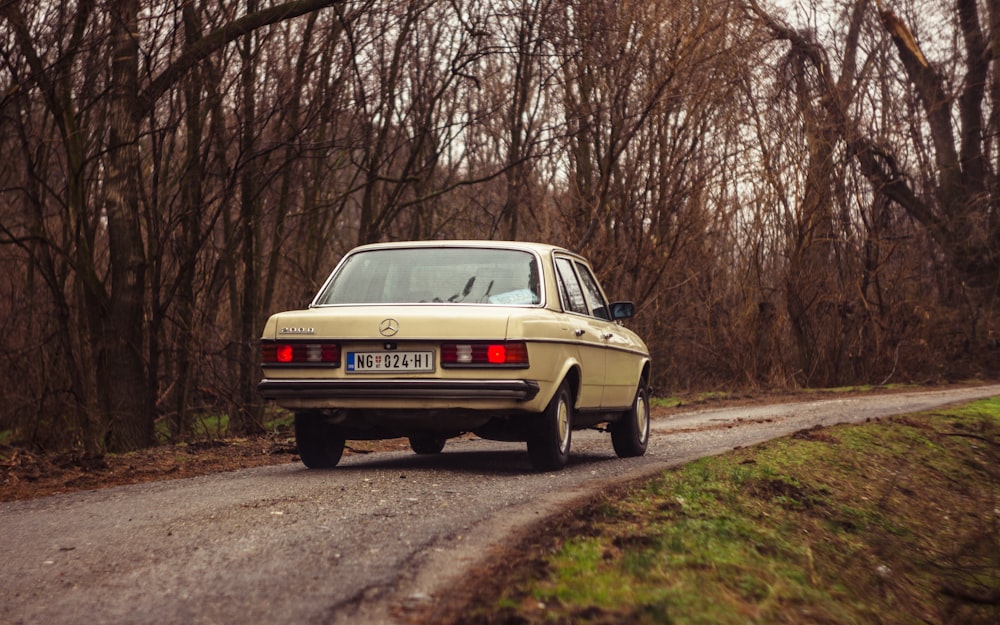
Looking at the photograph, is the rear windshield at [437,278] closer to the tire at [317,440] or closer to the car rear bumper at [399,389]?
the car rear bumper at [399,389]

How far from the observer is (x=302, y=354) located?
799 centimetres

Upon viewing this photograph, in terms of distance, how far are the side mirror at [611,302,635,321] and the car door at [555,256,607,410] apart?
30cm

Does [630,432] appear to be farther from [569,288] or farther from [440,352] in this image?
[440,352]

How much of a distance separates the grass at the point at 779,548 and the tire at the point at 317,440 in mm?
2537

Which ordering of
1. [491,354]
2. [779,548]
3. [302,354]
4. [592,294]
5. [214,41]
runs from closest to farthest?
[779,548]
[491,354]
[302,354]
[592,294]
[214,41]

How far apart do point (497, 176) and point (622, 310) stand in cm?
1068

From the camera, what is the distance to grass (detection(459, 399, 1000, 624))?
4.44 m

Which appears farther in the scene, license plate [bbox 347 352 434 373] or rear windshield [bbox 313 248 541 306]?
rear windshield [bbox 313 248 541 306]

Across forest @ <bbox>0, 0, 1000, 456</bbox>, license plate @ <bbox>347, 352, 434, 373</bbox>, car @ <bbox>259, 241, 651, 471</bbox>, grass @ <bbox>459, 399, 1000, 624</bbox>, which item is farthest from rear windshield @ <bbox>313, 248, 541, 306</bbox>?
forest @ <bbox>0, 0, 1000, 456</bbox>

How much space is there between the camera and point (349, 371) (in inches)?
310

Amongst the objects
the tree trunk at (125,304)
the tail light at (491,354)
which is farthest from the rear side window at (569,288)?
the tree trunk at (125,304)

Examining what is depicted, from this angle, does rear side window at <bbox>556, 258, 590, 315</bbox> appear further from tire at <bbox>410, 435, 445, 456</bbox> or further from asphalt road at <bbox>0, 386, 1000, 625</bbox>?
tire at <bbox>410, 435, 445, 456</bbox>

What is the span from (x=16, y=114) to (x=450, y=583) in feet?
35.2

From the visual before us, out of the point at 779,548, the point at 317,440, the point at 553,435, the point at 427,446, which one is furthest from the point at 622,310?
the point at 779,548
